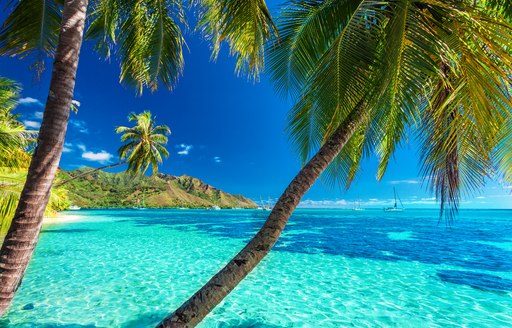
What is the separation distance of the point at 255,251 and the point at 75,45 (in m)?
2.14

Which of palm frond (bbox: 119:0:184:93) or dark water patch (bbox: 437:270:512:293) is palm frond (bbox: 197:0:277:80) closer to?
palm frond (bbox: 119:0:184:93)

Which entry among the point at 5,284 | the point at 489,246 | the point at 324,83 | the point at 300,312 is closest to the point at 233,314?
the point at 300,312

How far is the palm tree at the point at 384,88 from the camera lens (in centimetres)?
195

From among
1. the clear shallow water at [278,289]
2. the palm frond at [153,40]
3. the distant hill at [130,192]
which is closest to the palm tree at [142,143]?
the clear shallow water at [278,289]

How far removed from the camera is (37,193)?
192cm

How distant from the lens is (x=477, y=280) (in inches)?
315

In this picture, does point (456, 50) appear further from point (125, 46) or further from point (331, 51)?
point (125, 46)

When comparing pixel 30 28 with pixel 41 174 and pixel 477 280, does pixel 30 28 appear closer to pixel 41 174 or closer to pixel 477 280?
pixel 41 174

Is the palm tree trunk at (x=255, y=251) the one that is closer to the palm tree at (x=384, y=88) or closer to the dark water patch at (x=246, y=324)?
the palm tree at (x=384, y=88)

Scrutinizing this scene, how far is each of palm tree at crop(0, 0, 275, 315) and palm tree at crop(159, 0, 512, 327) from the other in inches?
26.7

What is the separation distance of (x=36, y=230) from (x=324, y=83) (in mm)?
2887

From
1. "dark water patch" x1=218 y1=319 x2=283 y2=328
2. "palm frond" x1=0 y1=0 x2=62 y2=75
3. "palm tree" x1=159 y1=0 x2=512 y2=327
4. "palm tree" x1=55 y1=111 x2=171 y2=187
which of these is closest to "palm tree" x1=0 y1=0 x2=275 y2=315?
"palm frond" x1=0 y1=0 x2=62 y2=75

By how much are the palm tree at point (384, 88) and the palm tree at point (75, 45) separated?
678 millimetres

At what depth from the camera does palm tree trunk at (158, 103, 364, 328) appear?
1.56m
